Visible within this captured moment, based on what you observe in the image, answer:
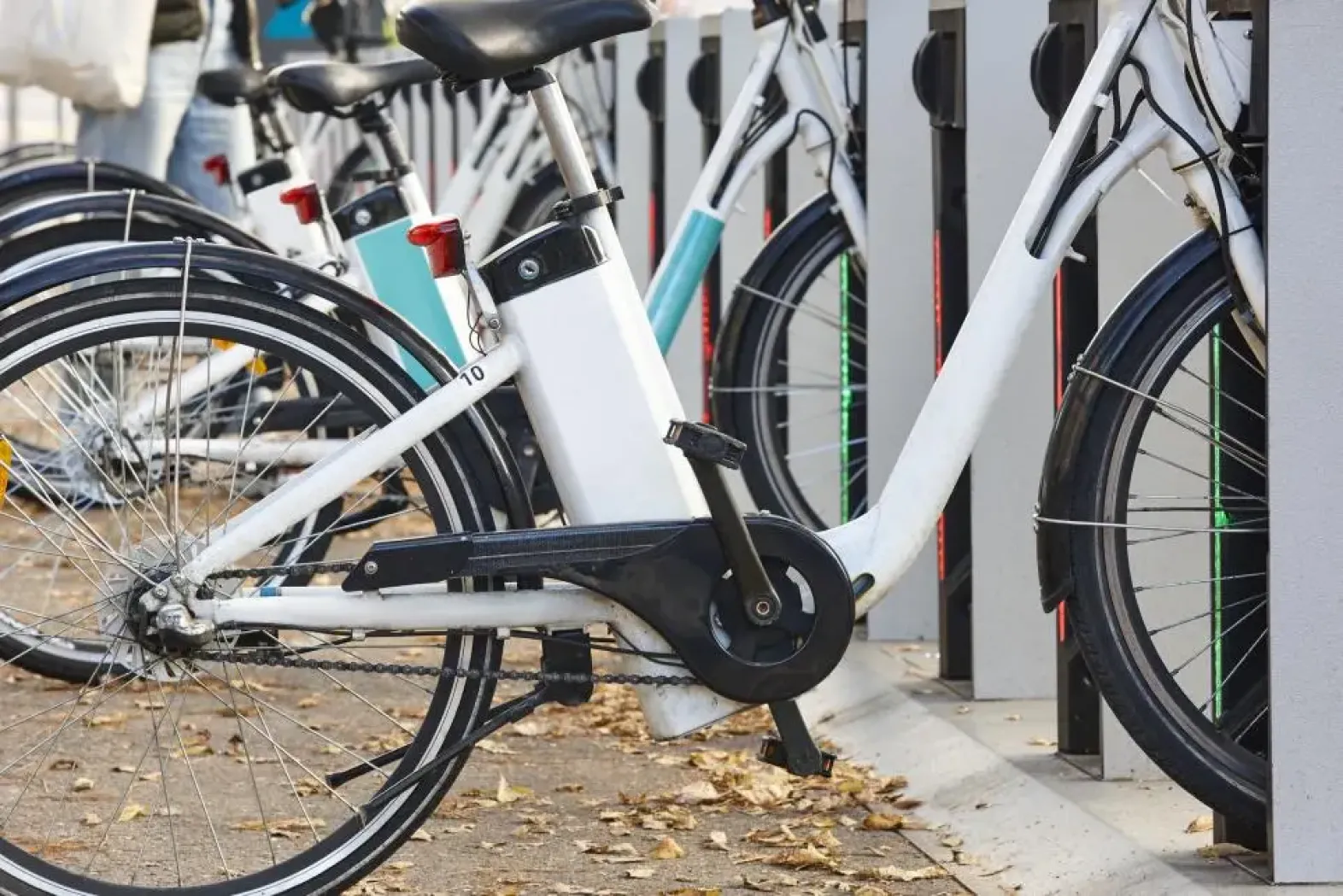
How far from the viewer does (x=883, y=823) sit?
14.1ft

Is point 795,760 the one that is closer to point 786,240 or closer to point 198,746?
point 198,746

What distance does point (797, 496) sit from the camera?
5.91 metres

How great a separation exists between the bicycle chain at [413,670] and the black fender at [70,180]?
2.43 meters

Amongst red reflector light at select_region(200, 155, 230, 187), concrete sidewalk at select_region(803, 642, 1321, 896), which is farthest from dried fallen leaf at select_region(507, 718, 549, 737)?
red reflector light at select_region(200, 155, 230, 187)

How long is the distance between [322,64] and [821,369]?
150 centimetres

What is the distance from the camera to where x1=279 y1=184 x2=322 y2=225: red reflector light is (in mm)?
5816

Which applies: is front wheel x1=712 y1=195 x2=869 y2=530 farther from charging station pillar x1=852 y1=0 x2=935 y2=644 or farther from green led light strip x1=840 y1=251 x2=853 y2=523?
charging station pillar x1=852 y1=0 x2=935 y2=644

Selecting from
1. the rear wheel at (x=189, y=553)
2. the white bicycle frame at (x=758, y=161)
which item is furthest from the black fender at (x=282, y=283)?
the white bicycle frame at (x=758, y=161)

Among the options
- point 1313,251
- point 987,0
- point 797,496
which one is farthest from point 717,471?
point 797,496

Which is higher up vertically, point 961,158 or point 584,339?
point 961,158

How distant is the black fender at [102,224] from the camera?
510cm

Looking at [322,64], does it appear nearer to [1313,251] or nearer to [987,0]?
[987,0]

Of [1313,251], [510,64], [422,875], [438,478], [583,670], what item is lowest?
[422,875]

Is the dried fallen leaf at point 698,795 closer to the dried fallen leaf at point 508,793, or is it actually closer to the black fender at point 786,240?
the dried fallen leaf at point 508,793
